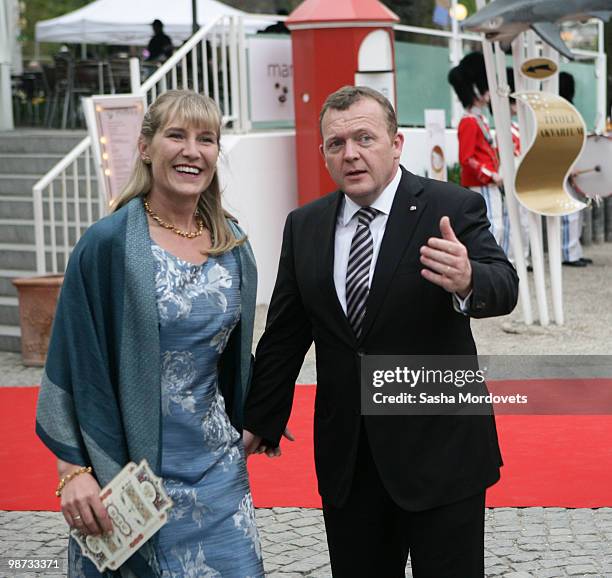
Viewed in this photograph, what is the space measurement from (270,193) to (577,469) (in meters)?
6.49

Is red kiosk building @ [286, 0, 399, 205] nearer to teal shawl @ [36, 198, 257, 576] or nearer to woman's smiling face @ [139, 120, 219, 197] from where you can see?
woman's smiling face @ [139, 120, 219, 197]

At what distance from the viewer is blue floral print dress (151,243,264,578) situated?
331 centimetres

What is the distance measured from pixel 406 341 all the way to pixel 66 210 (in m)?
7.61

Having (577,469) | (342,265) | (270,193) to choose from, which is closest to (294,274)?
(342,265)

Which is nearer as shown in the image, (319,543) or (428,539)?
(428,539)

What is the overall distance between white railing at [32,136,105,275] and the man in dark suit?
22.3 feet

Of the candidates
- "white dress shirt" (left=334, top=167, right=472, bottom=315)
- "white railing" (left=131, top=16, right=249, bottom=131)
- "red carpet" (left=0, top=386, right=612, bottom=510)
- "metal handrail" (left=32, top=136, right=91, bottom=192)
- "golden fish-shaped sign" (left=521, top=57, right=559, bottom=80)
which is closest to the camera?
"white dress shirt" (left=334, top=167, right=472, bottom=315)

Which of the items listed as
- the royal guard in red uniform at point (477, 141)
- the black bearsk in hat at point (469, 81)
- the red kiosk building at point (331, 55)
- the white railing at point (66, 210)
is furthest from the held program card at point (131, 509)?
the black bearsk in hat at point (469, 81)

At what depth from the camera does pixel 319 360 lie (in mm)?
3654

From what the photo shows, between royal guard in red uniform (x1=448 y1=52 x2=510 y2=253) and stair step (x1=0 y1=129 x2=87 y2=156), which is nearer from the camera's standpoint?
royal guard in red uniform (x1=448 y1=52 x2=510 y2=253)

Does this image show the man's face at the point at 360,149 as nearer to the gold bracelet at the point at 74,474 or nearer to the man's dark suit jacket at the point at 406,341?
the man's dark suit jacket at the point at 406,341

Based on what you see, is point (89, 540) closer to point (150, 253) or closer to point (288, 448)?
point (150, 253)

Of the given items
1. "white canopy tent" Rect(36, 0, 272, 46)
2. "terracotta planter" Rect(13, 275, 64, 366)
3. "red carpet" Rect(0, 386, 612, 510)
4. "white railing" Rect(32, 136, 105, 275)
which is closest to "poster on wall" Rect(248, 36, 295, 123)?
"white railing" Rect(32, 136, 105, 275)

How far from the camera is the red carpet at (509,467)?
Result: 6.01 metres
